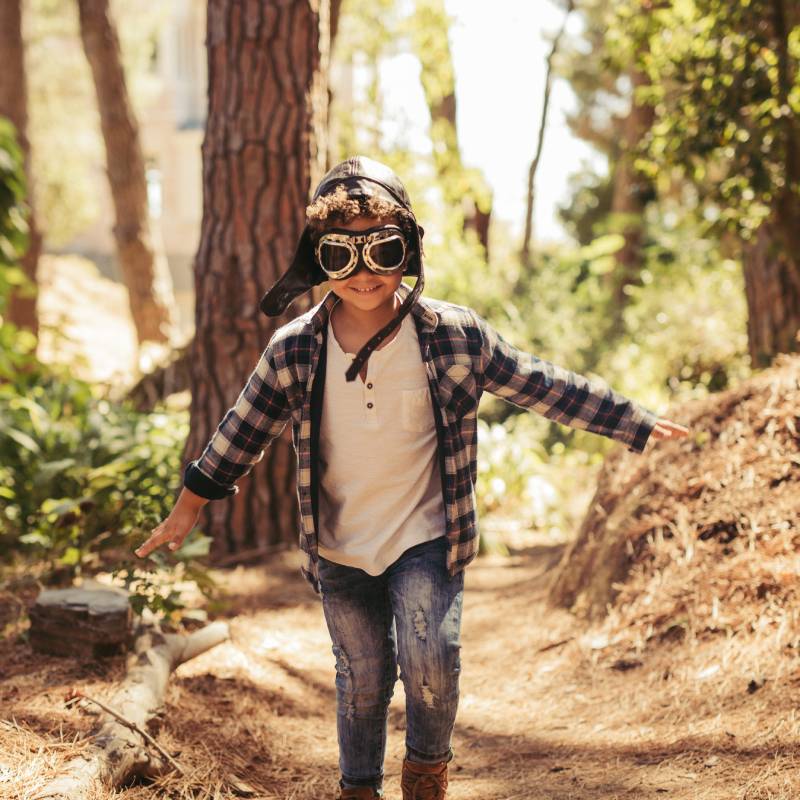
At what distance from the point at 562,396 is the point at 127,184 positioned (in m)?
11.4

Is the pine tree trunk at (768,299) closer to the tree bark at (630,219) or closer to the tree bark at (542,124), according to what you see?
the tree bark at (630,219)

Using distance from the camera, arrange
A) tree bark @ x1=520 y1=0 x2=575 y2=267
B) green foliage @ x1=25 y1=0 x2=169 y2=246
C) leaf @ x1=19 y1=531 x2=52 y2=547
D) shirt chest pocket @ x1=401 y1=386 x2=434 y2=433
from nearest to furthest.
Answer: shirt chest pocket @ x1=401 y1=386 x2=434 y2=433, leaf @ x1=19 y1=531 x2=52 y2=547, tree bark @ x1=520 y1=0 x2=575 y2=267, green foliage @ x1=25 y1=0 x2=169 y2=246

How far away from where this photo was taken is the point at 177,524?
3051mm

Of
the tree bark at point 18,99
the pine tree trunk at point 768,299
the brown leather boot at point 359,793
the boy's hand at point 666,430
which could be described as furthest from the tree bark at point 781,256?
A: the tree bark at point 18,99

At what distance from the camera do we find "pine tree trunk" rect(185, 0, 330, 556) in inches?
238

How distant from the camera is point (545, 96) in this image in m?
19.6

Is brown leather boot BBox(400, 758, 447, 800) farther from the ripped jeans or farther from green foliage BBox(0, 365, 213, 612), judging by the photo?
green foliage BBox(0, 365, 213, 612)

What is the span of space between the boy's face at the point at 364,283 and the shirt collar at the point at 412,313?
0.31 feet

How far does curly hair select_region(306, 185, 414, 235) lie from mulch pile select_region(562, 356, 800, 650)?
2243mm

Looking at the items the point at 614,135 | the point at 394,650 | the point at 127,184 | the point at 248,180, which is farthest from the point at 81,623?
the point at 614,135

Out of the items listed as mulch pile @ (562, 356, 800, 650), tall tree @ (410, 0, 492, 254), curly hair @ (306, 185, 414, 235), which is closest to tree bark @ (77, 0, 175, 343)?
tall tree @ (410, 0, 492, 254)

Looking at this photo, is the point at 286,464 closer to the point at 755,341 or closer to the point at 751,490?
the point at 751,490

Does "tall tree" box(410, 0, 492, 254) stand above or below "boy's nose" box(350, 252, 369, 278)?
above

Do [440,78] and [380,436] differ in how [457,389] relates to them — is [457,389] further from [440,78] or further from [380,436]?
[440,78]
